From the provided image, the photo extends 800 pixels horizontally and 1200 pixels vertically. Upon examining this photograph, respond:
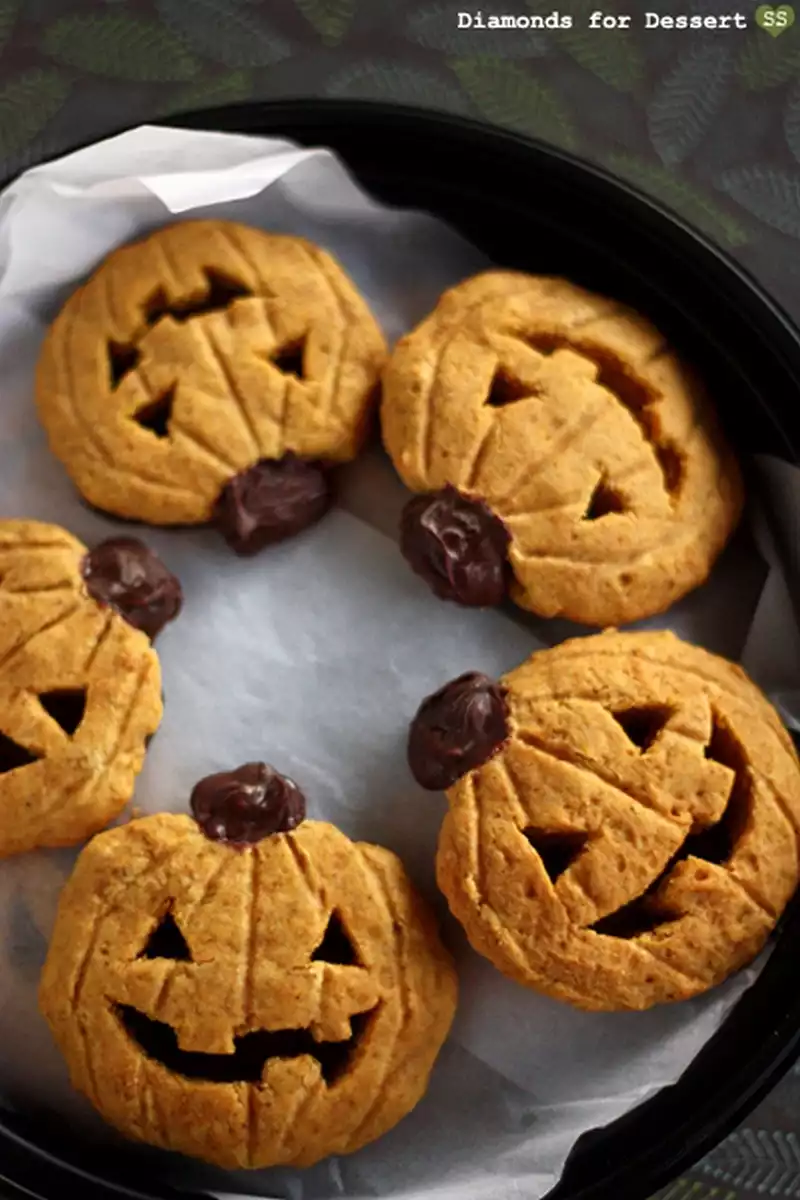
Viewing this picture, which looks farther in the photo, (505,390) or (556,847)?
(505,390)

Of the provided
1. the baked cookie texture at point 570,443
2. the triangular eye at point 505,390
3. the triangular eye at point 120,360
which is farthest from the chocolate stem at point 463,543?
the triangular eye at point 120,360

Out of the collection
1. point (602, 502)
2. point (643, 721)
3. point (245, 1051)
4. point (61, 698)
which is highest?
point (602, 502)

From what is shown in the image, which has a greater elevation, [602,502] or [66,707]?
[602,502]

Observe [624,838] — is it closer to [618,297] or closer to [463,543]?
[463,543]

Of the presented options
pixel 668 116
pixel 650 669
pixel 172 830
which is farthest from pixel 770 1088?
pixel 668 116

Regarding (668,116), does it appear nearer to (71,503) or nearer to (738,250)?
(738,250)

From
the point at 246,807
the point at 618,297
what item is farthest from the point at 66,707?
the point at 618,297

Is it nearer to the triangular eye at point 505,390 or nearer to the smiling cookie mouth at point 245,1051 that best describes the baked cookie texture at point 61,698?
the smiling cookie mouth at point 245,1051
